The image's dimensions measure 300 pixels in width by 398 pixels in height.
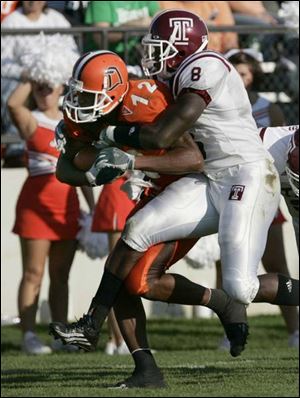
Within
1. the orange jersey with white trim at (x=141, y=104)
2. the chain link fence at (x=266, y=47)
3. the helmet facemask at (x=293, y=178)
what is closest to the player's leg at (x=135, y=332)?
the orange jersey with white trim at (x=141, y=104)

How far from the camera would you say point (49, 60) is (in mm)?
10242

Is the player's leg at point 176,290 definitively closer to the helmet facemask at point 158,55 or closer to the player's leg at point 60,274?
the helmet facemask at point 158,55

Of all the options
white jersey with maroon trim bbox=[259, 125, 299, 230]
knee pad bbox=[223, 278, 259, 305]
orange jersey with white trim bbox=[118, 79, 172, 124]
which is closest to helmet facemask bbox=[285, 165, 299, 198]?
white jersey with maroon trim bbox=[259, 125, 299, 230]

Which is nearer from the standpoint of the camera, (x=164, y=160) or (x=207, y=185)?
(x=164, y=160)

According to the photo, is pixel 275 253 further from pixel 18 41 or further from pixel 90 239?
pixel 18 41

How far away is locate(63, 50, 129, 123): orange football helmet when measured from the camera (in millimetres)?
6867

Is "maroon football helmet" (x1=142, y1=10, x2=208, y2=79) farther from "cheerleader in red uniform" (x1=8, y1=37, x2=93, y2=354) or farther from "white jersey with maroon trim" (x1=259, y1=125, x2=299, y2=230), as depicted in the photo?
"cheerleader in red uniform" (x1=8, y1=37, x2=93, y2=354)

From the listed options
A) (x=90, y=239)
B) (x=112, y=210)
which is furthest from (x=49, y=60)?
(x=90, y=239)

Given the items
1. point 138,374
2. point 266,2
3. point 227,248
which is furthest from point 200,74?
point 266,2

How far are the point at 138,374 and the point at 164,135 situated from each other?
4.26ft

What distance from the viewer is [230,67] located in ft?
22.8

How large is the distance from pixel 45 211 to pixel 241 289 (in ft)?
11.7

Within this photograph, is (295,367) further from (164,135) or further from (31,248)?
(31,248)

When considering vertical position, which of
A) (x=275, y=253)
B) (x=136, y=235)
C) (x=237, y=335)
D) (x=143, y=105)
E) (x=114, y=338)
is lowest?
(x=114, y=338)
